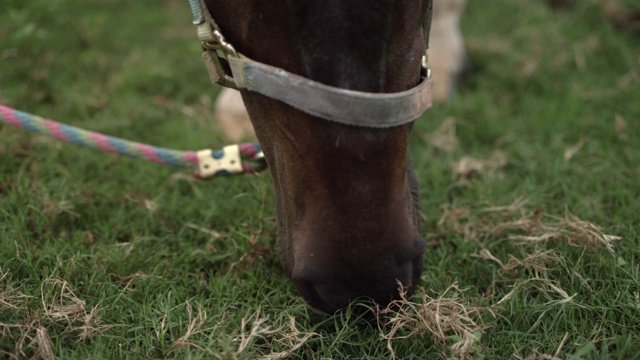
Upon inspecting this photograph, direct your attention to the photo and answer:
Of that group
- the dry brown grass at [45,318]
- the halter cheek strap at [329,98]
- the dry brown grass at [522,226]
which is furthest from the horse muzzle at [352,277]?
the dry brown grass at [522,226]

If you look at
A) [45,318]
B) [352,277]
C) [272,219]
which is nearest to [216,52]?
[352,277]

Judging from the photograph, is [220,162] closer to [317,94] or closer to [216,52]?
[216,52]

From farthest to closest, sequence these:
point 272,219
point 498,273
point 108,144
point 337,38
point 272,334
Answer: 1. point 108,144
2. point 272,219
3. point 498,273
4. point 272,334
5. point 337,38

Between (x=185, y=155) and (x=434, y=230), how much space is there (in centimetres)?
105

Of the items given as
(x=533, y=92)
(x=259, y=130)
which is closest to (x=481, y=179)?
(x=533, y=92)

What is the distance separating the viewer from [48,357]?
1.79 metres

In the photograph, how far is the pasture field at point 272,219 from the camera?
1.94 metres

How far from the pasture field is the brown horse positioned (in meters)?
0.25

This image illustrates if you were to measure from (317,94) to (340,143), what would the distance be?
0.44ft

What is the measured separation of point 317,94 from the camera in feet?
5.08

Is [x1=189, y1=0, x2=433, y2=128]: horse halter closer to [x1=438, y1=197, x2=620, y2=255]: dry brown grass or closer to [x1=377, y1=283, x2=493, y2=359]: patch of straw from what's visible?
[x1=377, y1=283, x2=493, y2=359]: patch of straw

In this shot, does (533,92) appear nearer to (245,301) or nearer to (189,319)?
(245,301)

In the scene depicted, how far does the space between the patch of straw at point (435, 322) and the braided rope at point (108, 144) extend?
828 mm

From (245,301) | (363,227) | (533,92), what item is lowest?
(533,92)
